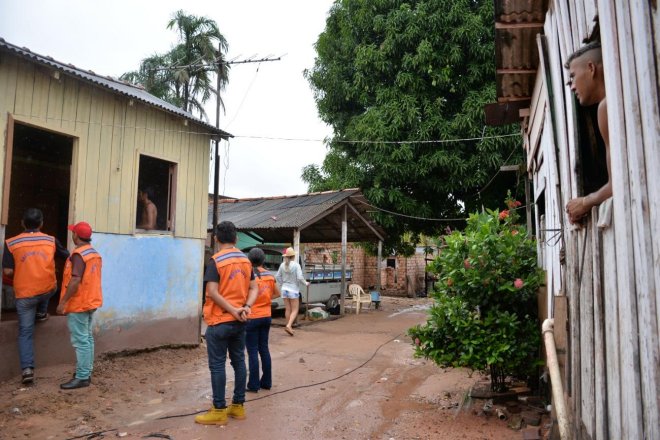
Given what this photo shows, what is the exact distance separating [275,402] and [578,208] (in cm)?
420

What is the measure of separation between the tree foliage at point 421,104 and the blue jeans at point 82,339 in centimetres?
947

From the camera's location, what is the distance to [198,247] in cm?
846

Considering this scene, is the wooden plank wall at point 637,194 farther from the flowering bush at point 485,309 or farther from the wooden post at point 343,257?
the wooden post at point 343,257

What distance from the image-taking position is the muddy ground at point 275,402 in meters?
4.56

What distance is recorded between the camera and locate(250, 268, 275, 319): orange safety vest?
18.7ft

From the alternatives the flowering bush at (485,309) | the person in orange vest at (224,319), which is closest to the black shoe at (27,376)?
the person in orange vest at (224,319)

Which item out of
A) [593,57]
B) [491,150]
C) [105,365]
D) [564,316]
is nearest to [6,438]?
[105,365]

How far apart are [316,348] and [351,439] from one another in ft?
15.0

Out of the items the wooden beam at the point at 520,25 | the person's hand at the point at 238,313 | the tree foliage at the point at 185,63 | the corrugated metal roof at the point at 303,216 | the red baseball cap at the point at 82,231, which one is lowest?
the person's hand at the point at 238,313

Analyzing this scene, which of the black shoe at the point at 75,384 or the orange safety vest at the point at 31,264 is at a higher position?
the orange safety vest at the point at 31,264

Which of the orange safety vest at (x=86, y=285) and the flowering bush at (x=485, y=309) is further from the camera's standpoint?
the orange safety vest at (x=86, y=285)

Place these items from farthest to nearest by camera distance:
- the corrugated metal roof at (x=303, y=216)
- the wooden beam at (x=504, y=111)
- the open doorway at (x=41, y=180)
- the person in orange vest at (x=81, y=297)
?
1. the corrugated metal roof at (x=303, y=216)
2. the open doorway at (x=41, y=180)
3. the wooden beam at (x=504, y=111)
4. the person in orange vest at (x=81, y=297)

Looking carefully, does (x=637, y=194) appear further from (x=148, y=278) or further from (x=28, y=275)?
(x=148, y=278)

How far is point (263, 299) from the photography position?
5.78 meters
